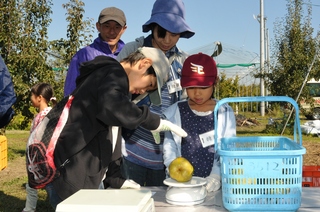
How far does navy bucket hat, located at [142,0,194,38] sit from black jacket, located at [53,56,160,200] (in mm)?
791

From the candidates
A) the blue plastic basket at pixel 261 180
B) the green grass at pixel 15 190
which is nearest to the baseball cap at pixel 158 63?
the blue plastic basket at pixel 261 180

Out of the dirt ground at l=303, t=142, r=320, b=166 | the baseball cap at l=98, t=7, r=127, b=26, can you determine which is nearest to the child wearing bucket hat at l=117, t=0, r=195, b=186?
the baseball cap at l=98, t=7, r=127, b=26

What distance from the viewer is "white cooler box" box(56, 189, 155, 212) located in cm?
133

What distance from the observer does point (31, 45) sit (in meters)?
8.58

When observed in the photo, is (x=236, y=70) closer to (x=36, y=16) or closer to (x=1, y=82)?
(x=36, y=16)

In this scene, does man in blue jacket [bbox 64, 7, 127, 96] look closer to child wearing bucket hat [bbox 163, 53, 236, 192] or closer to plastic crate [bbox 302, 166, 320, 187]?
child wearing bucket hat [bbox 163, 53, 236, 192]

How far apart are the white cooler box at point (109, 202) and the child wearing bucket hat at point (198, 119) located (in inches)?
28.3

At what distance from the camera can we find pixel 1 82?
9.55 ft

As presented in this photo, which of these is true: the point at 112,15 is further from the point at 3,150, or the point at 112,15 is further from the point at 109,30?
the point at 3,150

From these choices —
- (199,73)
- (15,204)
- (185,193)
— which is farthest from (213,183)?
(15,204)

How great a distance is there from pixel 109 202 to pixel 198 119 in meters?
1.03

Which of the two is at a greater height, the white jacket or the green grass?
the white jacket

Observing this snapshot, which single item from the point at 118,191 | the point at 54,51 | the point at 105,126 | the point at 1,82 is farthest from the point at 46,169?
the point at 54,51

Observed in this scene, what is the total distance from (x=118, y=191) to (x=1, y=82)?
1.75 m
